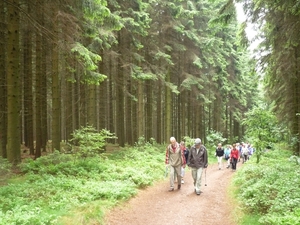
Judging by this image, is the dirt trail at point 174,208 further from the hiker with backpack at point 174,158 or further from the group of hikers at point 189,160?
the hiker with backpack at point 174,158

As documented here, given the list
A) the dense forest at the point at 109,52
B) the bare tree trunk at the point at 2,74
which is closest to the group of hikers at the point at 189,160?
the dense forest at the point at 109,52

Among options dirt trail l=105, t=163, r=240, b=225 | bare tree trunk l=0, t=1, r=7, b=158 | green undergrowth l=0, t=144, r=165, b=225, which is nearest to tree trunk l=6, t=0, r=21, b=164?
green undergrowth l=0, t=144, r=165, b=225

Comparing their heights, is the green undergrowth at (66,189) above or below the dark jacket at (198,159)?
below

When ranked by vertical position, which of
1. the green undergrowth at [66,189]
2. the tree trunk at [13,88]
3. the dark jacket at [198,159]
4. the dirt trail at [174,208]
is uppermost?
the tree trunk at [13,88]

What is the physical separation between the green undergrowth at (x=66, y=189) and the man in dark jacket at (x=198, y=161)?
2070mm

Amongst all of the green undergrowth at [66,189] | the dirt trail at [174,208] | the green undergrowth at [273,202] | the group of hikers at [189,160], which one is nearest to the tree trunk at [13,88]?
the green undergrowth at [66,189]

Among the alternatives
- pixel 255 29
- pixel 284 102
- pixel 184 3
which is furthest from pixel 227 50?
pixel 255 29

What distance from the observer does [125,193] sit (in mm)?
9453

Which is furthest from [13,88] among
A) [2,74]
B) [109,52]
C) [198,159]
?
[109,52]

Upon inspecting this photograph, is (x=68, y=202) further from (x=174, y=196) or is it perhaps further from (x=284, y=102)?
(x=284, y=102)

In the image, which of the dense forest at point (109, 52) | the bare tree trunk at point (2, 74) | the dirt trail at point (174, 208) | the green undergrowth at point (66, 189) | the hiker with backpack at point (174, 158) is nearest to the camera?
the green undergrowth at point (66, 189)

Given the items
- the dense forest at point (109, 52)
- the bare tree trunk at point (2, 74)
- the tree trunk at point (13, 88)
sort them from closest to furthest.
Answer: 1. the tree trunk at point (13, 88)
2. the dense forest at point (109, 52)
3. the bare tree trunk at point (2, 74)

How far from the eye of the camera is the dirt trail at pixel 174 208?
7898mm

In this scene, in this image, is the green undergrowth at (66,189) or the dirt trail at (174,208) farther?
the dirt trail at (174,208)
